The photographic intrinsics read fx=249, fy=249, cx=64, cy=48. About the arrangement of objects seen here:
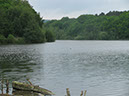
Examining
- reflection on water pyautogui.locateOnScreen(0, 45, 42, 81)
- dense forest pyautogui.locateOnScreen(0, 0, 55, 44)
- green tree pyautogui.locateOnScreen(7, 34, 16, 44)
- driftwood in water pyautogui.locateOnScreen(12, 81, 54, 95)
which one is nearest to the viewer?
driftwood in water pyautogui.locateOnScreen(12, 81, 54, 95)

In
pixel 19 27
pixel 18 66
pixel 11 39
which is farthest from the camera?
pixel 19 27

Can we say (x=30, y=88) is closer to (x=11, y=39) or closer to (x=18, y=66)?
(x=18, y=66)

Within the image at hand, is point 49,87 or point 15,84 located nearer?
point 15,84

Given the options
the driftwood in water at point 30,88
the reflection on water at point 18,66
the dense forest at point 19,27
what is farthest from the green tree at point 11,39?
the driftwood in water at point 30,88

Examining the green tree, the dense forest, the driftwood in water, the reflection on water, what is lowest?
the reflection on water

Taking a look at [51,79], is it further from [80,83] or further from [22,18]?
[22,18]

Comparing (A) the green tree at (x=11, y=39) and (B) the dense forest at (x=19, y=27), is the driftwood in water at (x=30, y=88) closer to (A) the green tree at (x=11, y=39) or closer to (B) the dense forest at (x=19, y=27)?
(A) the green tree at (x=11, y=39)

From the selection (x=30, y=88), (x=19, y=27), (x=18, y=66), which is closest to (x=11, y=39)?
(x=19, y=27)

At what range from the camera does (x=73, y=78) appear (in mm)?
26547

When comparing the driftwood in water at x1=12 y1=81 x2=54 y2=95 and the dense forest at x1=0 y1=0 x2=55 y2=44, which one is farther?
the dense forest at x1=0 y1=0 x2=55 y2=44

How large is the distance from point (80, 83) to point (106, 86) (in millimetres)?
2721

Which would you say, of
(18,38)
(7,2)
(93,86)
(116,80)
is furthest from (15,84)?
(7,2)

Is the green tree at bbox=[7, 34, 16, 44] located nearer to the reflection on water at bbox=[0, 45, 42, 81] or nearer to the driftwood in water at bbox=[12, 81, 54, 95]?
the reflection on water at bbox=[0, 45, 42, 81]

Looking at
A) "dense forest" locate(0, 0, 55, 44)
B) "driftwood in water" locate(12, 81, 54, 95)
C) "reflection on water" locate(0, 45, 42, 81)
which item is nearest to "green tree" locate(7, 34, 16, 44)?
"dense forest" locate(0, 0, 55, 44)
